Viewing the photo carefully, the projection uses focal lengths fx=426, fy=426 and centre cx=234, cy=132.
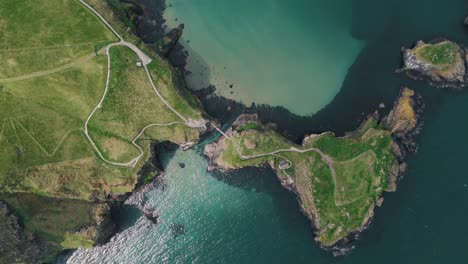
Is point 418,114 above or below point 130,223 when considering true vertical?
above

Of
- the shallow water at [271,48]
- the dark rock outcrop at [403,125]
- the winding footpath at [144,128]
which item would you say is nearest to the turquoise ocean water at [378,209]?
the shallow water at [271,48]

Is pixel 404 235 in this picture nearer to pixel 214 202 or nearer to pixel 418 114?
pixel 418 114

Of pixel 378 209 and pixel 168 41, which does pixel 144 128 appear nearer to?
pixel 168 41

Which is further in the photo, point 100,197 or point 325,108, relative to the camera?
point 325,108

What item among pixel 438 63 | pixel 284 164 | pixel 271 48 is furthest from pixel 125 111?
pixel 438 63

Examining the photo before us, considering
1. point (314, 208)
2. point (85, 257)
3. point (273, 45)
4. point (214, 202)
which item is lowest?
point (85, 257)

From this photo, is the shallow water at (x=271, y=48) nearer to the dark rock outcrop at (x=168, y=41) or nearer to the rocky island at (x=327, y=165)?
the dark rock outcrop at (x=168, y=41)

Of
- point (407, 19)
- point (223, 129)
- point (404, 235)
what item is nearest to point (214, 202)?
point (223, 129)
